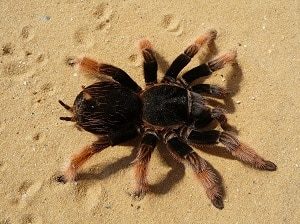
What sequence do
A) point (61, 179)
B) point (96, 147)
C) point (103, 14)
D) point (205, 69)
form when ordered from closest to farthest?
point (96, 147) < point (61, 179) < point (205, 69) < point (103, 14)

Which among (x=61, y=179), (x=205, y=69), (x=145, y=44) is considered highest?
(x=145, y=44)

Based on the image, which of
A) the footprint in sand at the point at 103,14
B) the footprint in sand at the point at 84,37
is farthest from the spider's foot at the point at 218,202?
the footprint in sand at the point at 103,14

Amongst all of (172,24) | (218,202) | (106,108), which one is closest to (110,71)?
(106,108)

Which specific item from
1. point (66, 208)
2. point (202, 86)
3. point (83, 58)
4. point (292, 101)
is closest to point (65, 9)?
point (83, 58)

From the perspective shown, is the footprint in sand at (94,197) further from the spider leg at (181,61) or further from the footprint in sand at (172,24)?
the footprint in sand at (172,24)

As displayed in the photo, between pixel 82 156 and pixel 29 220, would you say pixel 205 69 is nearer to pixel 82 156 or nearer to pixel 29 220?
pixel 82 156

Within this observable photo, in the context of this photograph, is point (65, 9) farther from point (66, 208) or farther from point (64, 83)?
point (66, 208)
